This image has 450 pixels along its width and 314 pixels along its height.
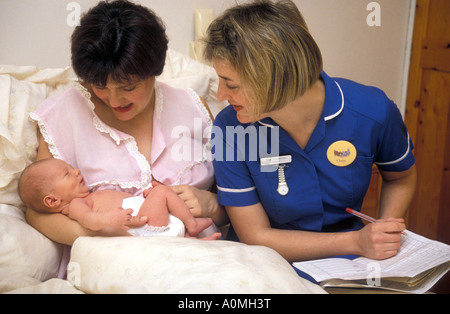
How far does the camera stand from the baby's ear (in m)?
1.35

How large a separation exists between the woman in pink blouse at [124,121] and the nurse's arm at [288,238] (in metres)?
0.14

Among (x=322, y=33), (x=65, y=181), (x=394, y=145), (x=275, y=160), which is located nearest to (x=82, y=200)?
(x=65, y=181)

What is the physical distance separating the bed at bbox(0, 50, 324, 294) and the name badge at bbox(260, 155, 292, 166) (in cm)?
30

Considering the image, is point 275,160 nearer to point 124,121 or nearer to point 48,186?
point 124,121

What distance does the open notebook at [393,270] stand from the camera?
46.3 inches

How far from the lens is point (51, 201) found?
1363 millimetres

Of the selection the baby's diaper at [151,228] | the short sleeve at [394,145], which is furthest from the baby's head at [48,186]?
the short sleeve at [394,145]

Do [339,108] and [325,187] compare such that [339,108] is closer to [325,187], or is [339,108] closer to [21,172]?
[325,187]

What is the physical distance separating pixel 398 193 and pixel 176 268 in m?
0.86
